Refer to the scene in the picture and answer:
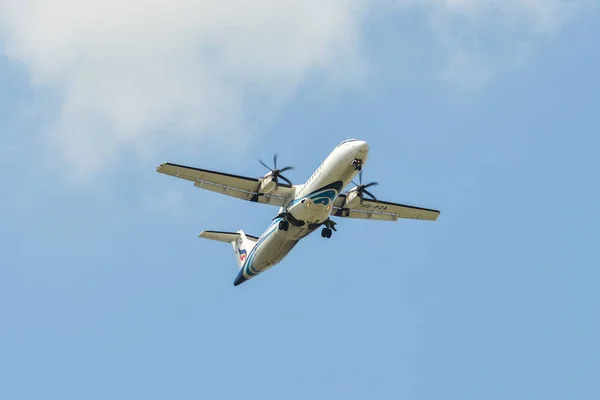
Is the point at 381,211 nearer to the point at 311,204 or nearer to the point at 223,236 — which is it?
the point at 311,204

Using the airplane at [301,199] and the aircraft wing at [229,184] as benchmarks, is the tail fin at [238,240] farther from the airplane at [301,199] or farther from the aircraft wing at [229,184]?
the aircraft wing at [229,184]

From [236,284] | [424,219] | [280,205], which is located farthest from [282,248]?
[424,219]

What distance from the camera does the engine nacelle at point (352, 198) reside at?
41.3 meters

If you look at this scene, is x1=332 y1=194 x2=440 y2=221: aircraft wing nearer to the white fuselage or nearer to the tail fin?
the white fuselage

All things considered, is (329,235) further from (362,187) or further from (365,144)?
(365,144)

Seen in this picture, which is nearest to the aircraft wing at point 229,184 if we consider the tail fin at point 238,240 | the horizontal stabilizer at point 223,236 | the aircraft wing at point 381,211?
the aircraft wing at point 381,211

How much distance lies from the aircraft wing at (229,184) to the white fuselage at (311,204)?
523 mm

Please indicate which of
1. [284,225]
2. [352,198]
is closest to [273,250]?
[284,225]

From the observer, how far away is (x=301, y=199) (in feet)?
125

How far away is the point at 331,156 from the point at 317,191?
1579 mm

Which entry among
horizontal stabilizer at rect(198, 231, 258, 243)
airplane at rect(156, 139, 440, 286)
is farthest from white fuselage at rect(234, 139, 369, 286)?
horizontal stabilizer at rect(198, 231, 258, 243)

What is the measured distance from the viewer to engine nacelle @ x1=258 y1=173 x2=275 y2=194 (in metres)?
39.3

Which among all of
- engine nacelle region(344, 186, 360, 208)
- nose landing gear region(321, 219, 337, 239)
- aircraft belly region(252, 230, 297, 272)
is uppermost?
engine nacelle region(344, 186, 360, 208)

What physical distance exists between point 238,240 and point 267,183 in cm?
803
